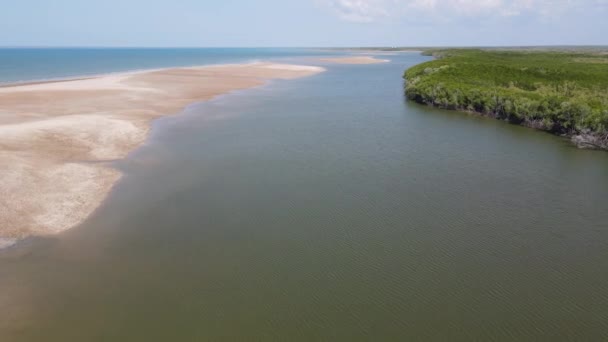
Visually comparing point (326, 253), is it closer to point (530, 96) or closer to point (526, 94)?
point (530, 96)

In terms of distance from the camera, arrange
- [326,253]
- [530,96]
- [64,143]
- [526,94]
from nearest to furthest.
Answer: [326,253]
[64,143]
[530,96]
[526,94]

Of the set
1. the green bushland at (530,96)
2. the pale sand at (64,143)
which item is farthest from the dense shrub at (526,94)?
the pale sand at (64,143)

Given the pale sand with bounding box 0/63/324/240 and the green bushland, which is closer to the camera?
the pale sand with bounding box 0/63/324/240

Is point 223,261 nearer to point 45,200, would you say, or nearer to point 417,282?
point 417,282

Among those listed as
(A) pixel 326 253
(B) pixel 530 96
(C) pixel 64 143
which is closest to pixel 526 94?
(B) pixel 530 96

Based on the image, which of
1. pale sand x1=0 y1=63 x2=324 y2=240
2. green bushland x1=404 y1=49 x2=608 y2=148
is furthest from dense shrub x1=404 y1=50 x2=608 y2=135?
pale sand x1=0 y1=63 x2=324 y2=240

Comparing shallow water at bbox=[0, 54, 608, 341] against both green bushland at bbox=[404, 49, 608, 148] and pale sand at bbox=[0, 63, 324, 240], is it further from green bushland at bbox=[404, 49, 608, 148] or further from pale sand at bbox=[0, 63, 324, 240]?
green bushland at bbox=[404, 49, 608, 148]

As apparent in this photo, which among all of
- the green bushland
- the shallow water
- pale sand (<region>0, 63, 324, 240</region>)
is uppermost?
the green bushland
